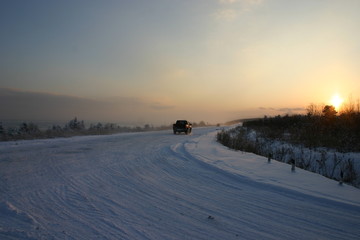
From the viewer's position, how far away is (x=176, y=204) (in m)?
3.62

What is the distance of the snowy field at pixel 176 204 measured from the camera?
276cm

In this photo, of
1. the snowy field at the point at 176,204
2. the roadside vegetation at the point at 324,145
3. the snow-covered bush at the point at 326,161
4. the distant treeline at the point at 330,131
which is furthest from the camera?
the distant treeline at the point at 330,131

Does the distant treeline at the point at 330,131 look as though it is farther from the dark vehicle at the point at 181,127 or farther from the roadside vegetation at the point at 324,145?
the dark vehicle at the point at 181,127

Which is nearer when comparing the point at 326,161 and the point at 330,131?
the point at 326,161

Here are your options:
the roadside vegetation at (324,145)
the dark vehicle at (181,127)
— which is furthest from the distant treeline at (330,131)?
the dark vehicle at (181,127)

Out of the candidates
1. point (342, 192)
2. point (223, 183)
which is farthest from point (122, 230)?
point (342, 192)

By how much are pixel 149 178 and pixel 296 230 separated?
3.43m

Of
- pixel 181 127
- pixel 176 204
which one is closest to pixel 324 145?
pixel 176 204

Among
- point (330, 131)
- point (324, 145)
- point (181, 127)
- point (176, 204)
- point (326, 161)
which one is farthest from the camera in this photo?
point (181, 127)

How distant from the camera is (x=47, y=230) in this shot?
109 inches

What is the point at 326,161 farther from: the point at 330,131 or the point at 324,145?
the point at 330,131

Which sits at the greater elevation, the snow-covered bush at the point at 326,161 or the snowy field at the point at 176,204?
the snowy field at the point at 176,204

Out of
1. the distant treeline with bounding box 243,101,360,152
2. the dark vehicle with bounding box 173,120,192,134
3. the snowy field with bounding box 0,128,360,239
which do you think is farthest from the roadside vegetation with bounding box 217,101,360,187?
the dark vehicle with bounding box 173,120,192,134

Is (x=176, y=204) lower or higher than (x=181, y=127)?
lower
